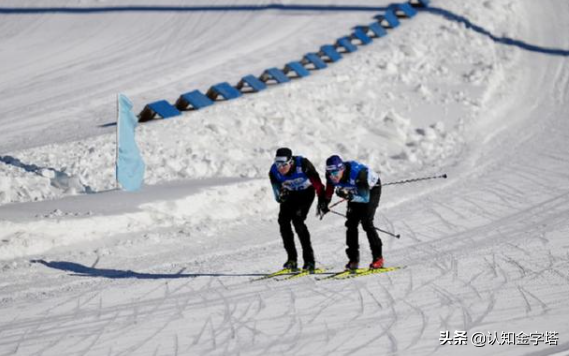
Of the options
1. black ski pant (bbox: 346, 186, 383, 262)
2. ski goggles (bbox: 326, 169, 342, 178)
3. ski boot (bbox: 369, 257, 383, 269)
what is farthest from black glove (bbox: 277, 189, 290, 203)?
ski boot (bbox: 369, 257, 383, 269)

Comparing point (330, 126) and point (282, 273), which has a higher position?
point (330, 126)

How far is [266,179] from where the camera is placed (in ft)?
55.4

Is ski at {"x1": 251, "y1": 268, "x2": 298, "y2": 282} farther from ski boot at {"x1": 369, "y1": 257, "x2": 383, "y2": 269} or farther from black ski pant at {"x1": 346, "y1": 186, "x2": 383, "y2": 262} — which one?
ski boot at {"x1": 369, "y1": 257, "x2": 383, "y2": 269}

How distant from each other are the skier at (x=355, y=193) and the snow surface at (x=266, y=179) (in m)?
0.50

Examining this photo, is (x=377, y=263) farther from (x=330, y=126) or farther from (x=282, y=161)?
(x=330, y=126)

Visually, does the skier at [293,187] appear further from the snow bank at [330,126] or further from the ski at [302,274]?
the snow bank at [330,126]

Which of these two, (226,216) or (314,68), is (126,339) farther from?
(314,68)

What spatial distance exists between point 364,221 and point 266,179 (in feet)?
17.4

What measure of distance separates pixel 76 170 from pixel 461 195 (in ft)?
23.2

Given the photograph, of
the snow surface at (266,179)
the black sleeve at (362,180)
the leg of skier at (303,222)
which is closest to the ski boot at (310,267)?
the leg of skier at (303,222)

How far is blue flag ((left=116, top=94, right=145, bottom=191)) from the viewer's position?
50.4ft

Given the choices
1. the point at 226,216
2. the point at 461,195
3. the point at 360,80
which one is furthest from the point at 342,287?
the point at 360,80

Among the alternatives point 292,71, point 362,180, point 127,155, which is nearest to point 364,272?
point 362,180

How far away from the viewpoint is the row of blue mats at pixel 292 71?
20156mm
